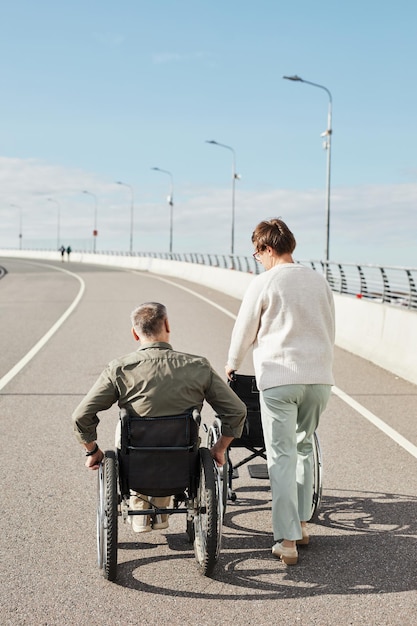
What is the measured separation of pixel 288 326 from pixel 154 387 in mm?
807

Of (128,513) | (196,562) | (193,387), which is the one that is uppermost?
(193,387)

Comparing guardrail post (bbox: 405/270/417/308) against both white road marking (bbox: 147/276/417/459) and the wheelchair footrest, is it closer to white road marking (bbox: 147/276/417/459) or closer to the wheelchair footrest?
white road marking (bbox: 147/276/417/459)

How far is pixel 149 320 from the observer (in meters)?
4.60

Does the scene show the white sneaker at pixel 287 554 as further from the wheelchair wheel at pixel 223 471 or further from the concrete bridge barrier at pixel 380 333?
the concrete bridge barrier at pixel 380 333

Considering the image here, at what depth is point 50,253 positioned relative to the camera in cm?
10744

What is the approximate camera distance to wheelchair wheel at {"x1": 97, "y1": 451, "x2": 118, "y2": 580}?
433 centimetres

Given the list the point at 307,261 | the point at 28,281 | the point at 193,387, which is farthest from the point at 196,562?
the point at 28,281

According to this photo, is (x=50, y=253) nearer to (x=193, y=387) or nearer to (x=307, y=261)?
(x=307, y=261)

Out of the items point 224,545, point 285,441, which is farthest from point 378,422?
point 285,441

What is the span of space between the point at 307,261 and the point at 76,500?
27.8m

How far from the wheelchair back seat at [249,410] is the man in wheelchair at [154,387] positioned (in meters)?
0.79

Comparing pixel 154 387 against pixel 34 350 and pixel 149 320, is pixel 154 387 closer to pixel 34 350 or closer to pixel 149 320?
pixel 149 320

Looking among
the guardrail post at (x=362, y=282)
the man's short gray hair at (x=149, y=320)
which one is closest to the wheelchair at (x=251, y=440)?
the man's short gray hair at (x=149, y=320)

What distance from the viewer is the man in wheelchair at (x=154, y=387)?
4.46 metres
